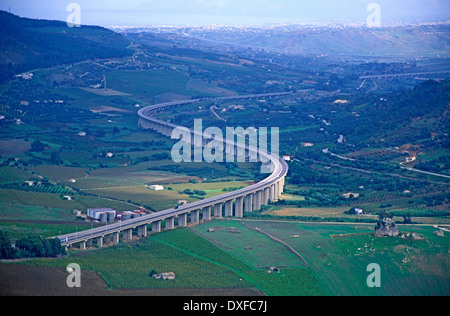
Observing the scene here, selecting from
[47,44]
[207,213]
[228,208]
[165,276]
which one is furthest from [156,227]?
[47,44]

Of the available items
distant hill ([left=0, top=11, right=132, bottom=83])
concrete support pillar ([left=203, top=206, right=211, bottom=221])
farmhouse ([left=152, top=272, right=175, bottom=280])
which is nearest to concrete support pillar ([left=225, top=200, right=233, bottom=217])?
concrete support pillar ([left=203, top=206, right=211, bottom=221])

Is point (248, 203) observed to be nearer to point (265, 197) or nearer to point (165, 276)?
point (265, 197)

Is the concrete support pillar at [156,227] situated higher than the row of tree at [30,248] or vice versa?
the row of tree at [30,248]

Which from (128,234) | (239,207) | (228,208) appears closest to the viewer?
(128,234)

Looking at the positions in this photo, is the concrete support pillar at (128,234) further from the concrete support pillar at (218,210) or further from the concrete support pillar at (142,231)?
the concrete support pillar at (218,210)

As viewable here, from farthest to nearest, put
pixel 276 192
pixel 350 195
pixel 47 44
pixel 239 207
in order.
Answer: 1. pixel 47 44
2. pixel 350 195
3. pixel 276 192
4. pixel 239 207

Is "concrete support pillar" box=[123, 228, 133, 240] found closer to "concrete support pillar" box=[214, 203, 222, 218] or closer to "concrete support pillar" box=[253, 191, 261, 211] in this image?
"concrete support pillar" box=[214, 203, 222, 218]

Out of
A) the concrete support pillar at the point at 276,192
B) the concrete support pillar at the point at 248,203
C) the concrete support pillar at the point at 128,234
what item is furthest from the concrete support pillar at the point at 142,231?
the concrete support pillar at the point at 276,192

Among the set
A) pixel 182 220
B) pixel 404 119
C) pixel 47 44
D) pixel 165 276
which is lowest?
pixel 182 220
